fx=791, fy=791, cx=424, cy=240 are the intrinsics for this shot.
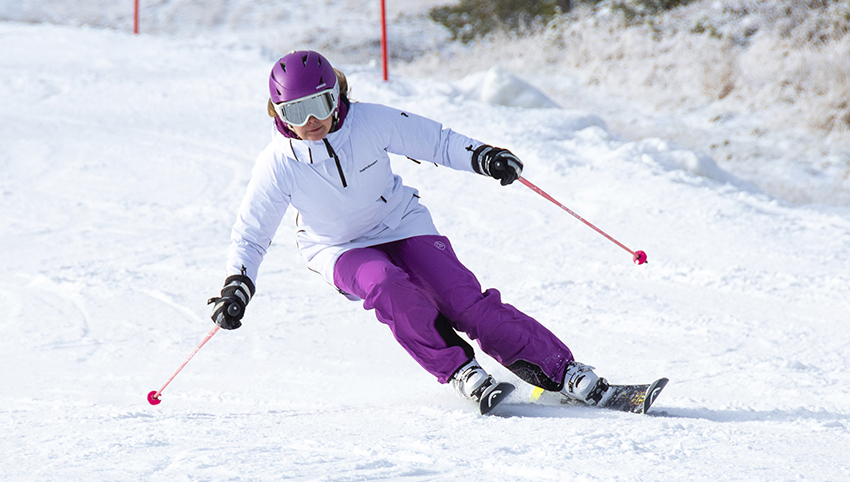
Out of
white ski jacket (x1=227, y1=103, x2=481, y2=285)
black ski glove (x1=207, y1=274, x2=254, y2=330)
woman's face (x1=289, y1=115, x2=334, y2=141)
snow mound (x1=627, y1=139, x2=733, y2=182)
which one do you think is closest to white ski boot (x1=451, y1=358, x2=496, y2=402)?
white ski jacket (x1=227, y1=103, x2=481, y2=285)

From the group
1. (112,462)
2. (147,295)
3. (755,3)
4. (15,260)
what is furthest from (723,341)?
(755,3)

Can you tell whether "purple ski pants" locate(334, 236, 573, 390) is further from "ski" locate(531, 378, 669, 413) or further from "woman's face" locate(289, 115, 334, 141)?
"woman's face" locate(289, 115, 334, 141)

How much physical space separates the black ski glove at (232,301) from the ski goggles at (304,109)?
567mm

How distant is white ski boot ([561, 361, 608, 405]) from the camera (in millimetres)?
2697

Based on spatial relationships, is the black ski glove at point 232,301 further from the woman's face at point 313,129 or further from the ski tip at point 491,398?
the ski tip at point 491,398

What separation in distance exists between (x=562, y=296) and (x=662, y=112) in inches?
210

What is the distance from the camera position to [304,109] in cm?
266

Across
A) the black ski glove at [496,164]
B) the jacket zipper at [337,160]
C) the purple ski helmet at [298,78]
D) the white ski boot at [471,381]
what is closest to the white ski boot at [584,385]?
the white ski boot at [471,381]

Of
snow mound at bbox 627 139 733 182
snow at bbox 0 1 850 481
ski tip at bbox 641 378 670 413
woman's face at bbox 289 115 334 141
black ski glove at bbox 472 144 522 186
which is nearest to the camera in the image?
snow at bbox 0 1 850 481

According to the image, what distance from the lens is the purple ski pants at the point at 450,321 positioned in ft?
8.80

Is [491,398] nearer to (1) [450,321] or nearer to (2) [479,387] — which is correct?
(2) [479,387]

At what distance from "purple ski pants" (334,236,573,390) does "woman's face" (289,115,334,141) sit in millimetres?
469

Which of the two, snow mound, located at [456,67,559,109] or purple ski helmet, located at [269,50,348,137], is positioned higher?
purple ski helmet, located at [269,50,348,137]

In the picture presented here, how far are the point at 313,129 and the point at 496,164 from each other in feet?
2.20
